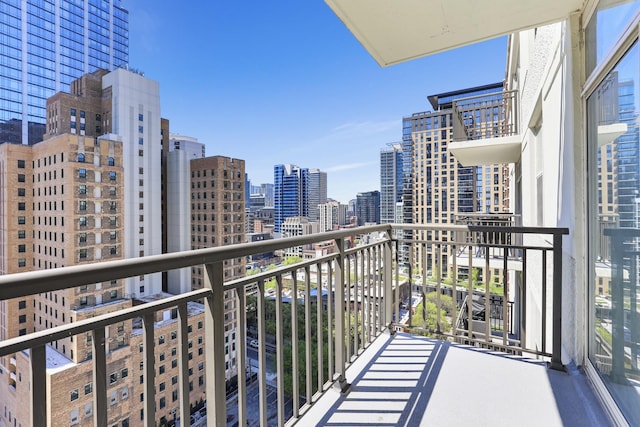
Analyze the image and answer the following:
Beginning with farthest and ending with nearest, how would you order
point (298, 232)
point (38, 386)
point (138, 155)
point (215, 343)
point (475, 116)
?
1. point (138, 155)
2. point (475, 116)
3. point (298, 232)
4. point (215, 343)
5. point (38, 386)

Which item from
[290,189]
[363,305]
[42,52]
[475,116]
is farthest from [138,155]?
[290,189]

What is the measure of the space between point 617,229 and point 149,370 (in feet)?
6.37

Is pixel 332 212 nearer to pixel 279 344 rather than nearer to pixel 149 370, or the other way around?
pixel 279 344

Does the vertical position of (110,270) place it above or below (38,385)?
above

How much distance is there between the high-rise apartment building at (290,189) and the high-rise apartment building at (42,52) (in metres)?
14.1

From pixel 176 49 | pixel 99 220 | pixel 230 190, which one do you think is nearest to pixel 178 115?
pixel 176 49

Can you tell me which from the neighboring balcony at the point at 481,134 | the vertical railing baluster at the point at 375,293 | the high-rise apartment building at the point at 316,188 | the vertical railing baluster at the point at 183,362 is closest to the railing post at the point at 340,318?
the vertical railing baluster at the point at 375,293

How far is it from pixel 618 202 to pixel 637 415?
2.86 ft

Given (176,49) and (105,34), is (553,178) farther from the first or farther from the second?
(176,49)

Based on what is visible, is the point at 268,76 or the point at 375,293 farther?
the point at 268,76

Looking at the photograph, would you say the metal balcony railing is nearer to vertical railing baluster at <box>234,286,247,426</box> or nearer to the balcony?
the balcony

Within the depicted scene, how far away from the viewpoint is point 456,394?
1.71 meters

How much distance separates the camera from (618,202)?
1.36 m

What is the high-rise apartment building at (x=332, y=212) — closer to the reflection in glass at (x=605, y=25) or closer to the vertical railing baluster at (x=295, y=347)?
the reflection in glass at (x=605, y=25)
